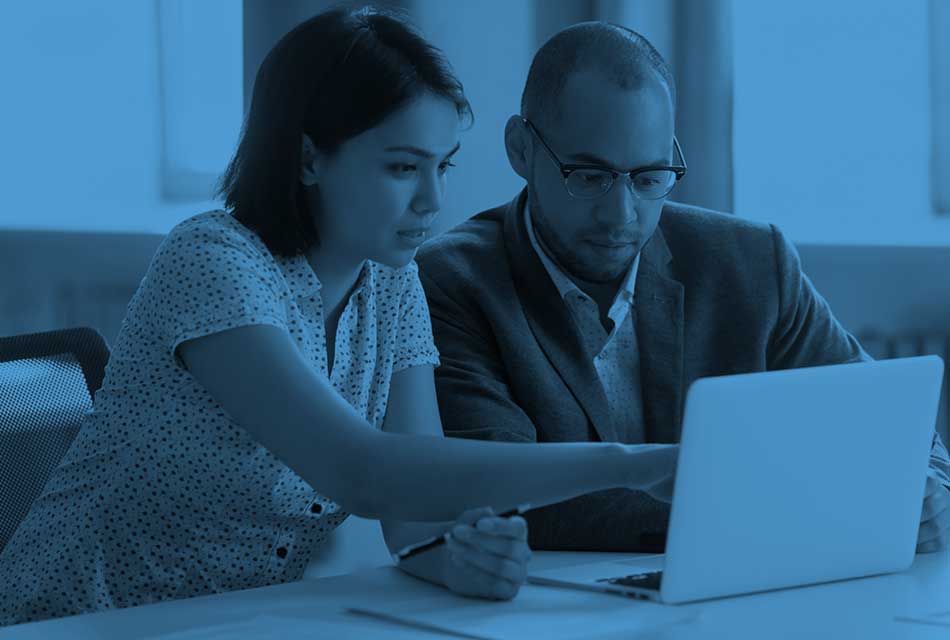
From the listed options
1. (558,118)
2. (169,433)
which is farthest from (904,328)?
(169,433)

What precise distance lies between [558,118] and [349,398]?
0.54 m

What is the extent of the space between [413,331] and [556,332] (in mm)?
303

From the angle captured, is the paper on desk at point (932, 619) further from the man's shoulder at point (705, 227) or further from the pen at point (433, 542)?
the man's shoulder at point (705, 227)

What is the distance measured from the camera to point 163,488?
139 cm

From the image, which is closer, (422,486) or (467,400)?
(422,486)

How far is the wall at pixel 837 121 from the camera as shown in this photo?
3600mm

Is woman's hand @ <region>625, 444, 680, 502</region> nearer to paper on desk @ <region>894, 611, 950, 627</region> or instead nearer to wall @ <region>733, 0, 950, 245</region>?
paper on desk @ <region>894, 611, 950, 627</region>

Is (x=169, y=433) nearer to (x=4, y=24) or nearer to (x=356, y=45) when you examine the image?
(x=356, y=45)

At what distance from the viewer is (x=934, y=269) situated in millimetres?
3676

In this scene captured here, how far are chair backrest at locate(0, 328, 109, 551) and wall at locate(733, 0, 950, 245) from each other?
7.80 ft

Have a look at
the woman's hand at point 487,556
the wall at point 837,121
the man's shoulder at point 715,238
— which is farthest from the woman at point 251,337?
the wall at point 837,121

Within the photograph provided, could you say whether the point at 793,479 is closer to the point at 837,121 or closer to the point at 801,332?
the point at 801,332

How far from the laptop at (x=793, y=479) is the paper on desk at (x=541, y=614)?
0.03m

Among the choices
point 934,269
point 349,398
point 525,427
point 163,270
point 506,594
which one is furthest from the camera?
point 934,269
